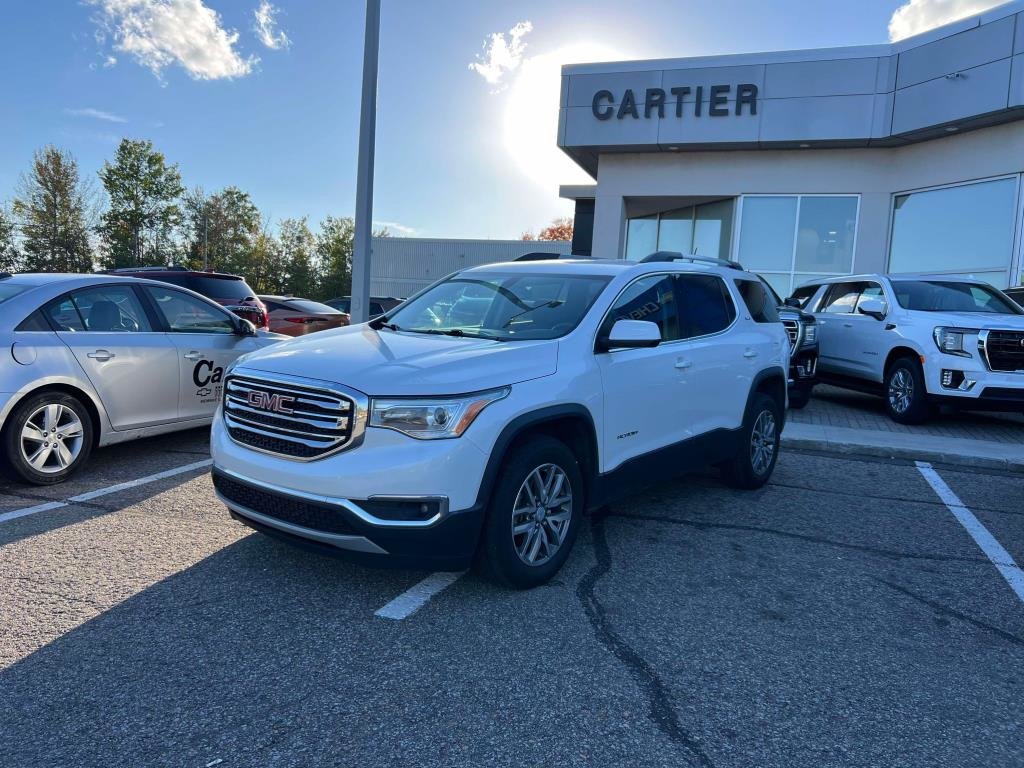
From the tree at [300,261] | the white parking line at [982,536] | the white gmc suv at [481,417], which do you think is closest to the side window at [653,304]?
the white gmc suv at [481,417]

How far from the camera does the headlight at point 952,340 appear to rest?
28.7 feet

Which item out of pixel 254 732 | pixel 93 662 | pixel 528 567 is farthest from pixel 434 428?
pixel 93 662

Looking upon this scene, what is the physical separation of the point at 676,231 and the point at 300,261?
5439 cm

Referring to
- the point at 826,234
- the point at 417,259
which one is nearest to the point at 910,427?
the point at 826,234

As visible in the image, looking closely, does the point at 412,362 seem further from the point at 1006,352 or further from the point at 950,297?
the point at 950,297

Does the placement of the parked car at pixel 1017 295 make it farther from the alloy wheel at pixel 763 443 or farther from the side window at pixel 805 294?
the alloy wheel at pixel 763 443

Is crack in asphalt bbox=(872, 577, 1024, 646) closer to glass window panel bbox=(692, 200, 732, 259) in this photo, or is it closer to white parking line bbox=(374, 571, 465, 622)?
white parking line bbox=(374, 571, 465, 622)

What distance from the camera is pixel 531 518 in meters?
3.85

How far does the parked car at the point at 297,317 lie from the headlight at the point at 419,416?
470 inches

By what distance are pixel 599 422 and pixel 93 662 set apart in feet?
8.59

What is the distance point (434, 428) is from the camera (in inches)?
134

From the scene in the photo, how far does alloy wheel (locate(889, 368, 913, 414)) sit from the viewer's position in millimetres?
9461

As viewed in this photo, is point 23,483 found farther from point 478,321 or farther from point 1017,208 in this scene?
point 1017,208

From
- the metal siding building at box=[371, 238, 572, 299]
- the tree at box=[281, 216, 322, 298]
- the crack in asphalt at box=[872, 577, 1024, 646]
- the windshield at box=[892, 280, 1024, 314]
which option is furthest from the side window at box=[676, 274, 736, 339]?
the tree at box=[281, 216, 322, 298]
